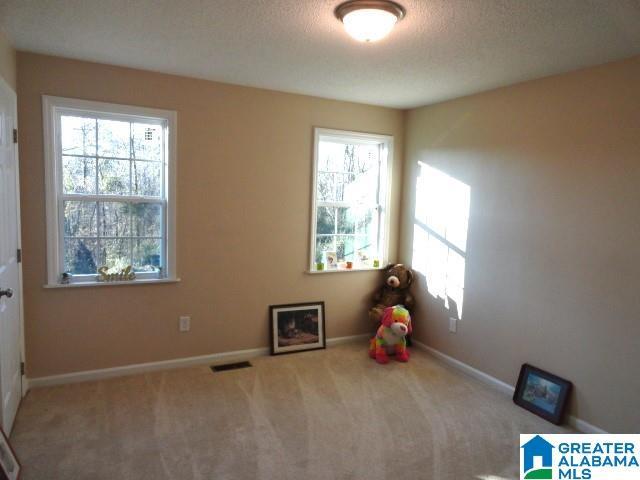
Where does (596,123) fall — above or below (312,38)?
below

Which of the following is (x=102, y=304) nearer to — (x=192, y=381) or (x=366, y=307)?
(x=192, y=381)

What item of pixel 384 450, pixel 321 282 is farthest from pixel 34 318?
pixel 384 450

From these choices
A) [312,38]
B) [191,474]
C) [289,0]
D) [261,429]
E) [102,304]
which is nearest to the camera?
[289,0]

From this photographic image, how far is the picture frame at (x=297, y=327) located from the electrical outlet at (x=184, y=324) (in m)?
0.72

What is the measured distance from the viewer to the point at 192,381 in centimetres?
331

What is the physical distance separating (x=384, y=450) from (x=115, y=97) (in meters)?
3.01

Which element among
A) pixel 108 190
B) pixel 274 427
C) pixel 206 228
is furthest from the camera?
pixel 206 228

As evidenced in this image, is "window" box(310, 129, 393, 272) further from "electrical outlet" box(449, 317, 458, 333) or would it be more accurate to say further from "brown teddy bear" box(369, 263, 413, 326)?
"electrical outlet" box(449, 317, 458, 333)

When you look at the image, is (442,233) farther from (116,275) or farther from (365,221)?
(116,275)

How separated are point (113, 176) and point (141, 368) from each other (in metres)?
1.52

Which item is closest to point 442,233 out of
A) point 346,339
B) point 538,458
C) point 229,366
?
point 346,339

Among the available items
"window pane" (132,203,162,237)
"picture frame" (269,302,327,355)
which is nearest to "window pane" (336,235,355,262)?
"picture frame" (269,302,327,355)

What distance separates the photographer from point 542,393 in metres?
3.00

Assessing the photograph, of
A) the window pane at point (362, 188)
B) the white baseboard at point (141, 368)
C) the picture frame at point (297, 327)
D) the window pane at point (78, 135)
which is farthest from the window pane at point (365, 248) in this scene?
the window pane at point (78, 135)
